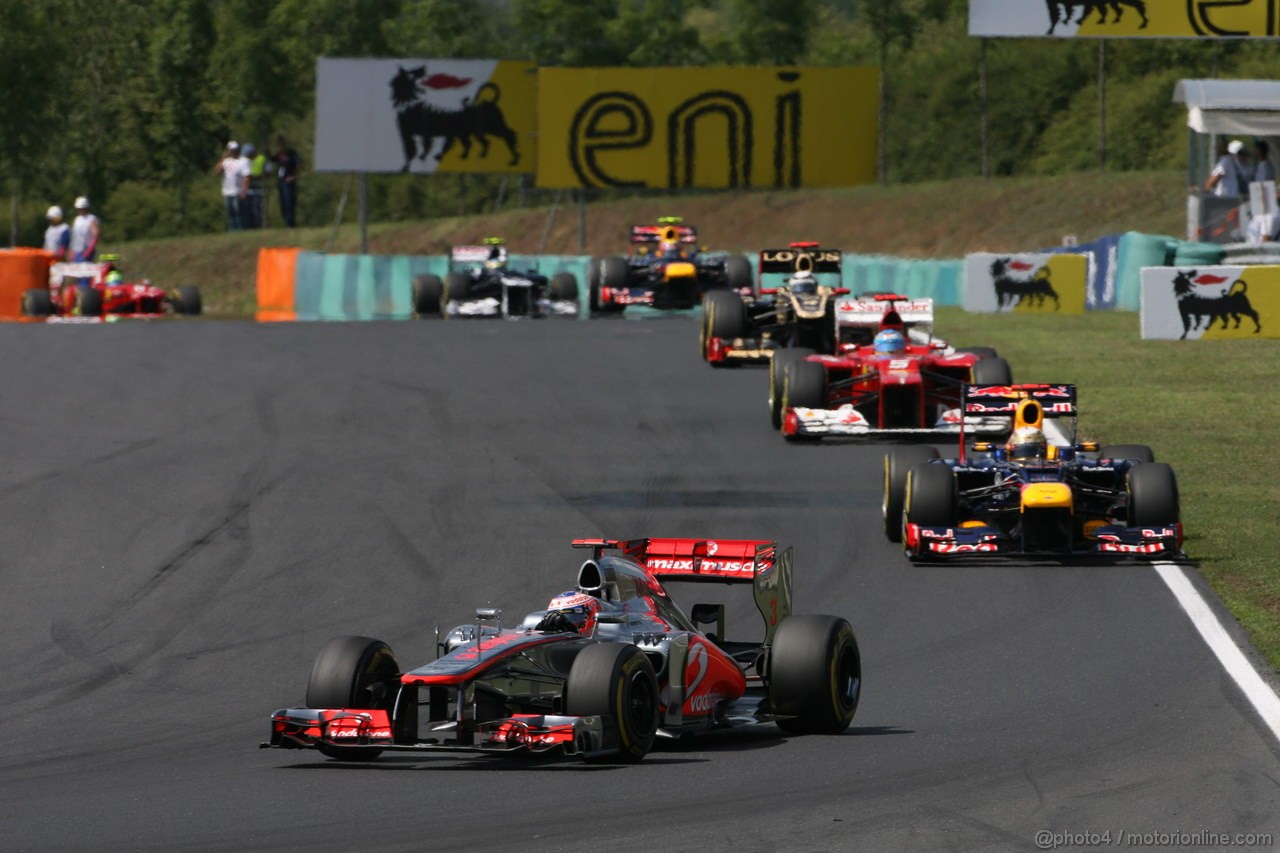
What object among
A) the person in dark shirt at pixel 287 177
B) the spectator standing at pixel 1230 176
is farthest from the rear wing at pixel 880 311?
the person in dark shirt at pixel 287 177

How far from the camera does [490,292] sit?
117 feet

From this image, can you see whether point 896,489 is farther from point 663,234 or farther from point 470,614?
point 663,234

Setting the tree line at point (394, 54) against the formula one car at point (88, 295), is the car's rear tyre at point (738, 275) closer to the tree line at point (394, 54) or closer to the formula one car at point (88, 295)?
the formula one car at point (88, 295)

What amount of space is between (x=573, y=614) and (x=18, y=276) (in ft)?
103

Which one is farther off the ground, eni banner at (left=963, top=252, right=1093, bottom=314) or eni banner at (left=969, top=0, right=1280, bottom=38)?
eni banner at (left=969, top=0, right=1280, bottom=38)

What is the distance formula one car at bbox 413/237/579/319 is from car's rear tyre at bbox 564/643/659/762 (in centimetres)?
2631

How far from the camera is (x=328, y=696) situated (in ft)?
29.9

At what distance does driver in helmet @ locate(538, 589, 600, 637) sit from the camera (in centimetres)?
951

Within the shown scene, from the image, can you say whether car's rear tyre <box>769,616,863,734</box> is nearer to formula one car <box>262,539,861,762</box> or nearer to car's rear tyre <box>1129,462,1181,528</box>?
formula one car <box>262,539,861,762</box>

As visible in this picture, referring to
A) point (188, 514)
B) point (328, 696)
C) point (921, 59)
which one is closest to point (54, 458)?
point (188, 514)

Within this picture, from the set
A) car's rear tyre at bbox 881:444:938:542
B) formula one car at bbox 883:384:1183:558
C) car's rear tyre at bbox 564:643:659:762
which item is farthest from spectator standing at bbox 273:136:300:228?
car's rear tyre at bbox 564:643:659:762

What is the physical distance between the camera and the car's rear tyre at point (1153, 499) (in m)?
14.5

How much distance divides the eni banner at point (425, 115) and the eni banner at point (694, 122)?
0.68 m

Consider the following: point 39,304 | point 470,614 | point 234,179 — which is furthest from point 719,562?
point 234,179
